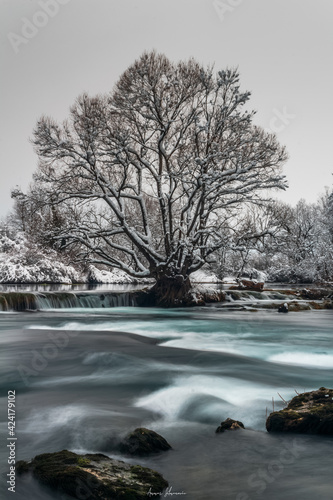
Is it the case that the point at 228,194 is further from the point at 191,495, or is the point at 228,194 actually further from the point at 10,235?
the point at 10,235

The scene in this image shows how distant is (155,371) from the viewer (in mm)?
7344

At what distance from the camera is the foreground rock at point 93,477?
115 inches

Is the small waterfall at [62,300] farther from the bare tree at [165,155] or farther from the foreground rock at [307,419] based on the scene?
the foreground rock at [307,419]

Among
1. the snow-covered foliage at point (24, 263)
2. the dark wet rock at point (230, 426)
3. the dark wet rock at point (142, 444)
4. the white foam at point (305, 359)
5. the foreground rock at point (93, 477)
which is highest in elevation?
the snow-covered foliage at point (24, 263)

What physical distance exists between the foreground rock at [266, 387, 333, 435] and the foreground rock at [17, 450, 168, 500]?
159 cm

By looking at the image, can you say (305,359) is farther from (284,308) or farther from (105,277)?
(105,277)

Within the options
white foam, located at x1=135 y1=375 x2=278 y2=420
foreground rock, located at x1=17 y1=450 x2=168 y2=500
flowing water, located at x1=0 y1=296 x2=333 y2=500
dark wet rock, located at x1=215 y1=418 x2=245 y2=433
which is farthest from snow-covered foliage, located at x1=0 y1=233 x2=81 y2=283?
foreground rock, located at x1=17 y1=450 x2=168 y2=500

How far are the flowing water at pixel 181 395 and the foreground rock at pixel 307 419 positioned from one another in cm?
12

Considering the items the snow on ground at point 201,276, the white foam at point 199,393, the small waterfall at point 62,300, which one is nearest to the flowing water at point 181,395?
the white foam at point 199,393

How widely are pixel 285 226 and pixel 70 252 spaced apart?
32.1ft

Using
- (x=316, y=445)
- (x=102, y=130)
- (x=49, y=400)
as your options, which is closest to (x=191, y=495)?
(x=316, y=445)

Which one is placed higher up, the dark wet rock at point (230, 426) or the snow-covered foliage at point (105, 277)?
the snow-covered foliage at point (105, 277)

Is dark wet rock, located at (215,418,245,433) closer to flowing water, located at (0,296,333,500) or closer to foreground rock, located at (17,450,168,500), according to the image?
flowing water, located at (0,296,333,500)

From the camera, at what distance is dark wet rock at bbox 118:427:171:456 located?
3.83 meters
